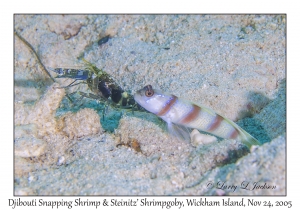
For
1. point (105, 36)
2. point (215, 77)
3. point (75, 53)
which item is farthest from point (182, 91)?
point (75, 53)

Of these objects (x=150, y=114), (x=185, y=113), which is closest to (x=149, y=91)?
(x=185, y=113)

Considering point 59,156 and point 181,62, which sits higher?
point 181,62

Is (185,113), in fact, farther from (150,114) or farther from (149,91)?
(150,114)

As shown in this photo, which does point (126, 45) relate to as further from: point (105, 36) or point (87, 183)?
point (87, 183)

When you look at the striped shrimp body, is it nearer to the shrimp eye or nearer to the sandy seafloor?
the shrimp eye

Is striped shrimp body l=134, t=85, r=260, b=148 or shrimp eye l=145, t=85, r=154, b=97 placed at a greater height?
shrimp eye l=145, t=85, r=154, b=97

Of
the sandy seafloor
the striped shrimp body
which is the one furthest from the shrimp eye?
the sandy seafloor
